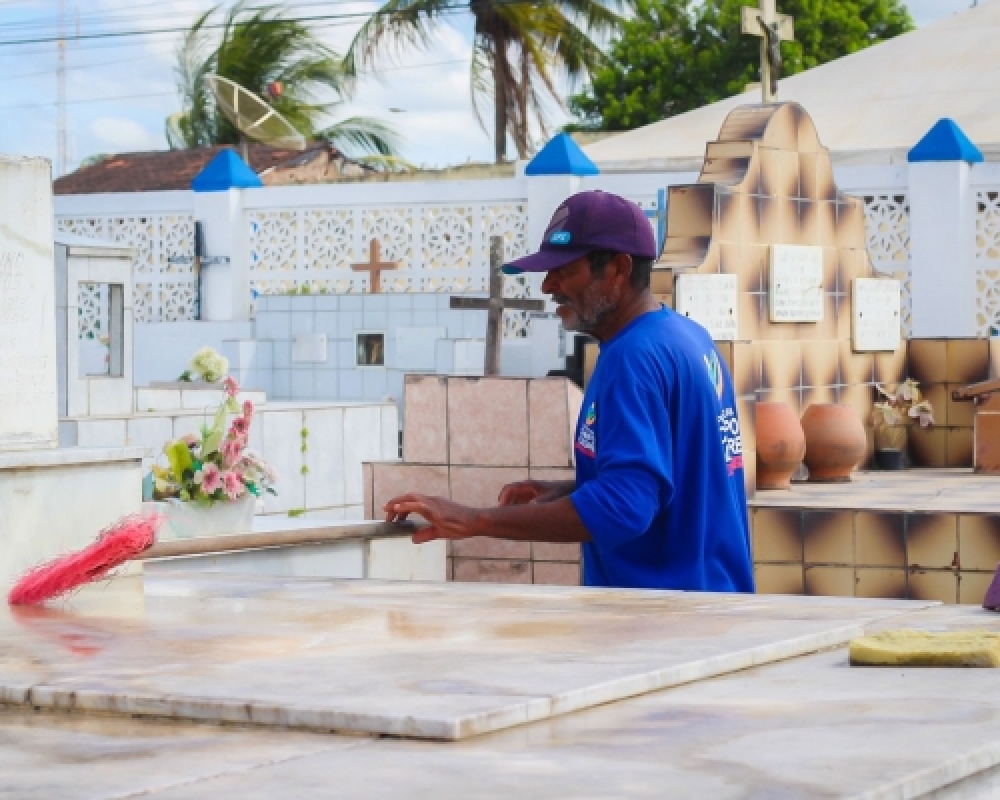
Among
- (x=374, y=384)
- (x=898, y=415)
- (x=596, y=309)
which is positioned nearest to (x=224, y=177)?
(x=374, y=384)

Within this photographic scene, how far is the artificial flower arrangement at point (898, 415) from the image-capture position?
10266mm

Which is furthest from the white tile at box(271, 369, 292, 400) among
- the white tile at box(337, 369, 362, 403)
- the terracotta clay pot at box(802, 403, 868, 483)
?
the terracotta clay pot at box(802, 403, 868, 483)

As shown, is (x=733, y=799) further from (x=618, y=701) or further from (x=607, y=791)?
(x=618, y=701)

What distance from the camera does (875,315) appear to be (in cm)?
1029

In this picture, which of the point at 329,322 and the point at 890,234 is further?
the point at 329,322

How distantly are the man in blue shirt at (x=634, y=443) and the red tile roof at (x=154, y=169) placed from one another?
25.7 metres

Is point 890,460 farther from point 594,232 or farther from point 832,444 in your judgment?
point 594,232

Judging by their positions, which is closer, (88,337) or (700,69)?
(88,337)

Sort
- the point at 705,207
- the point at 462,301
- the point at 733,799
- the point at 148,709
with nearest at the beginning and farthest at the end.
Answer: the point at 733,799, the point at 148,709, the point at 705,207, the point at 462,301

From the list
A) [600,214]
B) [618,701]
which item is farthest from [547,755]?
[600,214]

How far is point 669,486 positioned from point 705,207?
5.47 m

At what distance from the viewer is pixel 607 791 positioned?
186cm

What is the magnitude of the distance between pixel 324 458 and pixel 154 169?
2089 cm

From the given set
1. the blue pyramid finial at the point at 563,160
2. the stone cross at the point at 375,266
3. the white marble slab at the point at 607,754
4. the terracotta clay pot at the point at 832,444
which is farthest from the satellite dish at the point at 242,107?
the white marble slab at the point at 607,754
